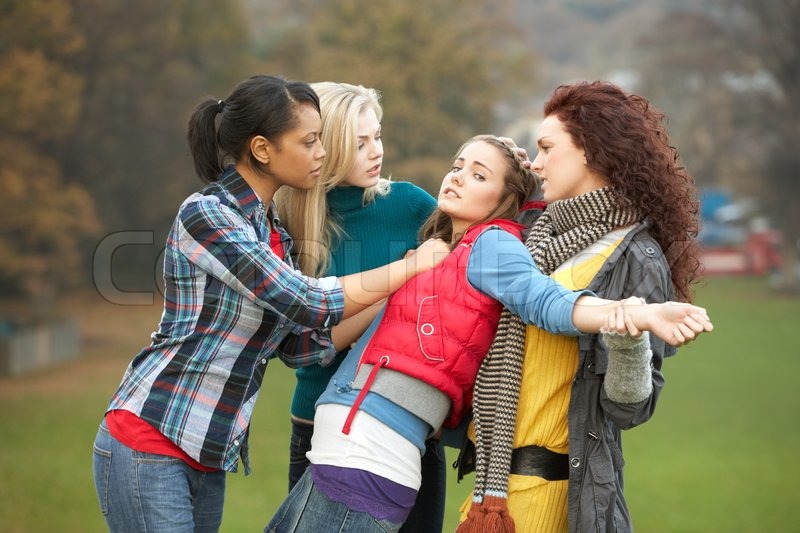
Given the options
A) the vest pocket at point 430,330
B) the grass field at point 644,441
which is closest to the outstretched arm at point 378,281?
the vest pocket at point 430,330

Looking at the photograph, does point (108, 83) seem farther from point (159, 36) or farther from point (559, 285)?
point (559, 285)

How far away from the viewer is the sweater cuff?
2.35 meters

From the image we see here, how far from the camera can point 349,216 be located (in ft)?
10.9

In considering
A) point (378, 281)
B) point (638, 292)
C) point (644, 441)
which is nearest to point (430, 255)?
point (378, 281)

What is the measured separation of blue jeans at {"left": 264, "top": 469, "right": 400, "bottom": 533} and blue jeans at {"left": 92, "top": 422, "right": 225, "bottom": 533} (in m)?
0.24

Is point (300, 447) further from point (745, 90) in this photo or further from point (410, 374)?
point (745, 90)

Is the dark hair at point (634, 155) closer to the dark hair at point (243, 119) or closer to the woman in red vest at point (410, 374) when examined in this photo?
the woman in red vest at point (410, 374)

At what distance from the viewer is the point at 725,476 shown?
42.8 feet

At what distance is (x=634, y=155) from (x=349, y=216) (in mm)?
1082

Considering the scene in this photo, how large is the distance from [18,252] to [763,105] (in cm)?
2071

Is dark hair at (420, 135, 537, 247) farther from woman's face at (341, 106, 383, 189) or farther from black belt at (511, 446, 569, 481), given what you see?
black belt at (511, 446, 569, 481)

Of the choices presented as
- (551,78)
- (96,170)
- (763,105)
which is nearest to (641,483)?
(96,170)

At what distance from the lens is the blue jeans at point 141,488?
8.19ft

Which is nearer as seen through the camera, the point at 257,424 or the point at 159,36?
the point at 257,424
